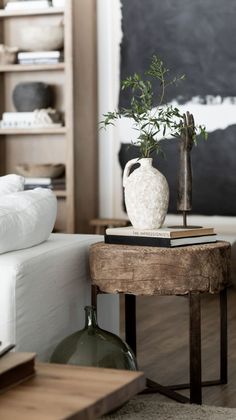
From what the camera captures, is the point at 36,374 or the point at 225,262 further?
the point at 225,262

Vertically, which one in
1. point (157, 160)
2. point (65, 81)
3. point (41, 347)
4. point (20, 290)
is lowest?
point (41, 347)

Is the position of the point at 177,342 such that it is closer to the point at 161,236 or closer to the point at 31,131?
the point at 161,236

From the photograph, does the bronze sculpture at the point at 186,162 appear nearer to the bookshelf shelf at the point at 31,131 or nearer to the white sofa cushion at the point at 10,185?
the white sofa cushion at the point at 10,185

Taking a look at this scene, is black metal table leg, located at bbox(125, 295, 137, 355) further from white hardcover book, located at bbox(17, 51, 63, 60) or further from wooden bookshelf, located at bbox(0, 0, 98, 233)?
white hardcover book, located at bbox(17, 51, 63, 60)

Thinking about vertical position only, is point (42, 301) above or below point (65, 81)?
below

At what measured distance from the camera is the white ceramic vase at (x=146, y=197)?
297cm

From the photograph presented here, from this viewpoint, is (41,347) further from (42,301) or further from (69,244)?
(69,244)

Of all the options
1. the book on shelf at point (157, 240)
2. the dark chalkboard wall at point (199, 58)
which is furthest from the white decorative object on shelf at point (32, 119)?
the book on shelf at point (157, 240)

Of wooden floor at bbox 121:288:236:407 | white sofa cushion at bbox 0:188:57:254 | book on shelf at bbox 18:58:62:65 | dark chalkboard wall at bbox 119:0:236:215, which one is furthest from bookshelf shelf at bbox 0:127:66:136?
white sofa cushion at bbox 0:188:57:254

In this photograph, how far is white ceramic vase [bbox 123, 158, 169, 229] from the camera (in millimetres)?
2971

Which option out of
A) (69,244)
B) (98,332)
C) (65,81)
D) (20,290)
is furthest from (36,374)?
(65,81)

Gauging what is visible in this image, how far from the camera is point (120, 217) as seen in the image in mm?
5992

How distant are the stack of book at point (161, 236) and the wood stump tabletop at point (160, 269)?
0.03 metres

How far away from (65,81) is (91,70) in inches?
12.1
